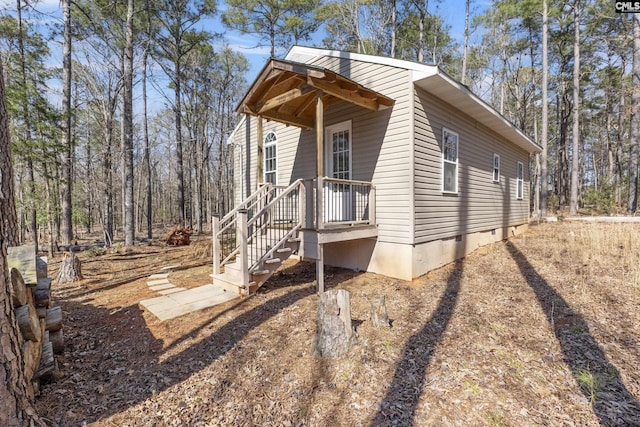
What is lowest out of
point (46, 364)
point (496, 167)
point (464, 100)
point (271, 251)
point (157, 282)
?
point (157, 282)

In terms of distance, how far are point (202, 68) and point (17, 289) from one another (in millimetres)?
19780

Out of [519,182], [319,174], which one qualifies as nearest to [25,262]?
[319,174]

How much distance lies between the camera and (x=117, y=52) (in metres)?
13.8

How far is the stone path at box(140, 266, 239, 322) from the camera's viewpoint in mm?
4418

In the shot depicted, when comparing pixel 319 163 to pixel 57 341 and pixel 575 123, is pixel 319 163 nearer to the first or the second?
pixel 57 341

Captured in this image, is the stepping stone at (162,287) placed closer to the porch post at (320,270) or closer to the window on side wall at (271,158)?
the porch post at (320,270)

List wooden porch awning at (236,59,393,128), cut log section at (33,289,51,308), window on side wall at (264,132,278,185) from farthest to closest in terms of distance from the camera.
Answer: window on side wall at (264,132,278,185), wooden porch awning at (236,59,393,128), cut log section at (33,289,51,308)

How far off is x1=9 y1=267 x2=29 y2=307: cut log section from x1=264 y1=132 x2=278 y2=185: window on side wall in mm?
6646

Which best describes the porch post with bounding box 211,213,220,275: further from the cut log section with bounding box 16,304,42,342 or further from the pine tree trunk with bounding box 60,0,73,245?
the pine tree trunk with bounding box 60,0,73,245

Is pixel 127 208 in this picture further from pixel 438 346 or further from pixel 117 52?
pixel 438 346

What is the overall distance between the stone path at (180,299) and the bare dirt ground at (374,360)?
182 mm

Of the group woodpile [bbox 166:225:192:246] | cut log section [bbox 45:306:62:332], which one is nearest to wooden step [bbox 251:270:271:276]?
cut log section [bbox 45:306:62:332]

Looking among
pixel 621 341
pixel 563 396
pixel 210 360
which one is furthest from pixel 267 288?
pixel 621 341

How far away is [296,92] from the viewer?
539 centimetres
